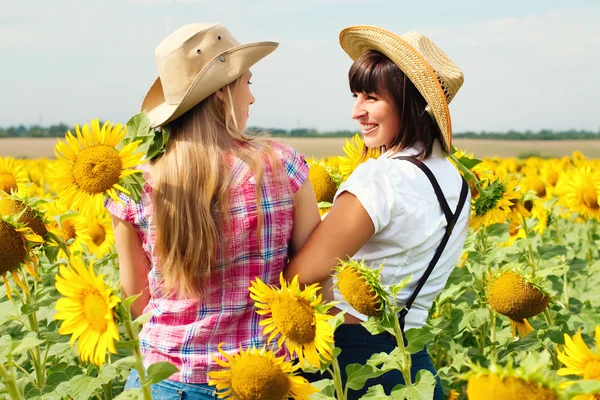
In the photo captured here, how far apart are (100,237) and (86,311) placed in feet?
8.73

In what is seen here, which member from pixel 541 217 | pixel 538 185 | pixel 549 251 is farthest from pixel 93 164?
pixel 538 185

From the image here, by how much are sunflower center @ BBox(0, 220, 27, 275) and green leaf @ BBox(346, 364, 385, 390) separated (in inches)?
35.4

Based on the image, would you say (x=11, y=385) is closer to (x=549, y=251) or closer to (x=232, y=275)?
(x=232, y=275)

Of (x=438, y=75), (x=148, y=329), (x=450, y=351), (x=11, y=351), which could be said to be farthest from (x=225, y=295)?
(x=450, y=351)

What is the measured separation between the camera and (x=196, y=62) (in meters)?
2.02

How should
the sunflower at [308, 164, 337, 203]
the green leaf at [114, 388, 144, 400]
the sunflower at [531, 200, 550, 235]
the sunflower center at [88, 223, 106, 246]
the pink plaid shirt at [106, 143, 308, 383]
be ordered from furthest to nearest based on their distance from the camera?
the sunflower at [531, 200, 550, 235], the sunflower center at [88, 223, 106, 246], the sunflower at [308, 164, 337, 203], the pink plaid shirt at [106, 143, 308, 383], the green leaf at [114, 388, 144, 400]

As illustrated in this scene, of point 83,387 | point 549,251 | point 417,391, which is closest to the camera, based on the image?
point 417,391

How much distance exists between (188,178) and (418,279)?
73 cm

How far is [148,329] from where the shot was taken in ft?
6.78

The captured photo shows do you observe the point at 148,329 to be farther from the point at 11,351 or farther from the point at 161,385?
the point at 11,351

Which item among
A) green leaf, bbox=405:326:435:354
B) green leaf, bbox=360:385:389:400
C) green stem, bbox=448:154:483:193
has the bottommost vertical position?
green leaf, bbox=360:385:389:400

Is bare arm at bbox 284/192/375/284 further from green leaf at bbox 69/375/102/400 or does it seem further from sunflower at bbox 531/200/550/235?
sunflower at bbox 531/200/550/235

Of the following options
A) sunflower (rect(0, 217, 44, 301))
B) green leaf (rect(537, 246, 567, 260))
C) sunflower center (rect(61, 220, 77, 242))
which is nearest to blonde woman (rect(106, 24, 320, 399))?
sunflower (rect(0, 217, 44, 301))

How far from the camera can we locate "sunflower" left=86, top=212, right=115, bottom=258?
13.1 ft
